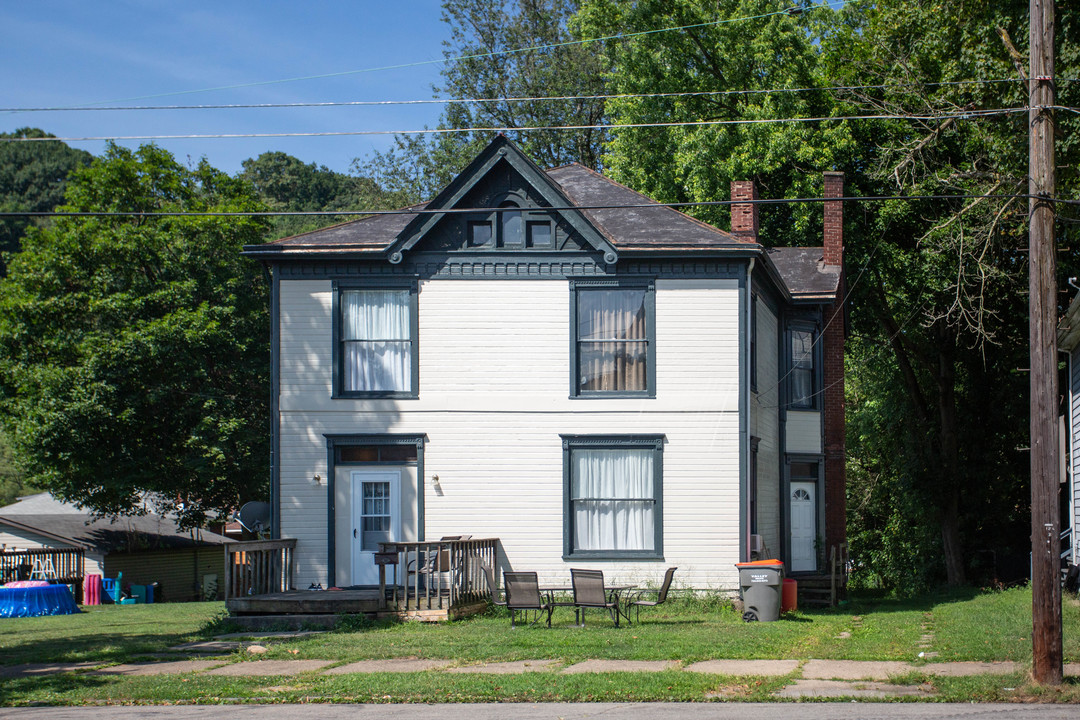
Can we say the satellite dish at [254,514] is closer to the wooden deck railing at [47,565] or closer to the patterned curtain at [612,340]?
the patterned curtain at [612,340]

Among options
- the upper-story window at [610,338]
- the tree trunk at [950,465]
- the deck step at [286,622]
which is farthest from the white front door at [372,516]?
the tree trunk at [950,465]

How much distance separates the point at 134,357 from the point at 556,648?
18817 millimetres

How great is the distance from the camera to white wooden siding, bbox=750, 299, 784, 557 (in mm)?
21453

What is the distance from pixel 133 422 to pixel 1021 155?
22.9 metres

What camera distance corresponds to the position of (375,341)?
20391mm

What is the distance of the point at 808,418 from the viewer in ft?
78.9

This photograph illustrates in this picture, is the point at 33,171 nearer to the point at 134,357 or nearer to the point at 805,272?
the point at 134,357

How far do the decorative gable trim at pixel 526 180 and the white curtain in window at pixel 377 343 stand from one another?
93 cm

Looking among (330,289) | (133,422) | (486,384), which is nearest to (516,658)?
(486,384)

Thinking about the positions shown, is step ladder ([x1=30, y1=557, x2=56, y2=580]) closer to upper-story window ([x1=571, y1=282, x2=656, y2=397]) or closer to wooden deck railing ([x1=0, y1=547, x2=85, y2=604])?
wooden deck railing ([x1=0, y1=547, x2=85, y2=604])

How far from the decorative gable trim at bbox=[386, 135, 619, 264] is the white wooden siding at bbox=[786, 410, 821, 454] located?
6719mm

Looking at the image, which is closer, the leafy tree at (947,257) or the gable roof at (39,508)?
the leafy tree at (947,257)

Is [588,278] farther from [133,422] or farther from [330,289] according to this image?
[133,422]

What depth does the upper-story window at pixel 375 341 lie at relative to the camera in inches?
801
